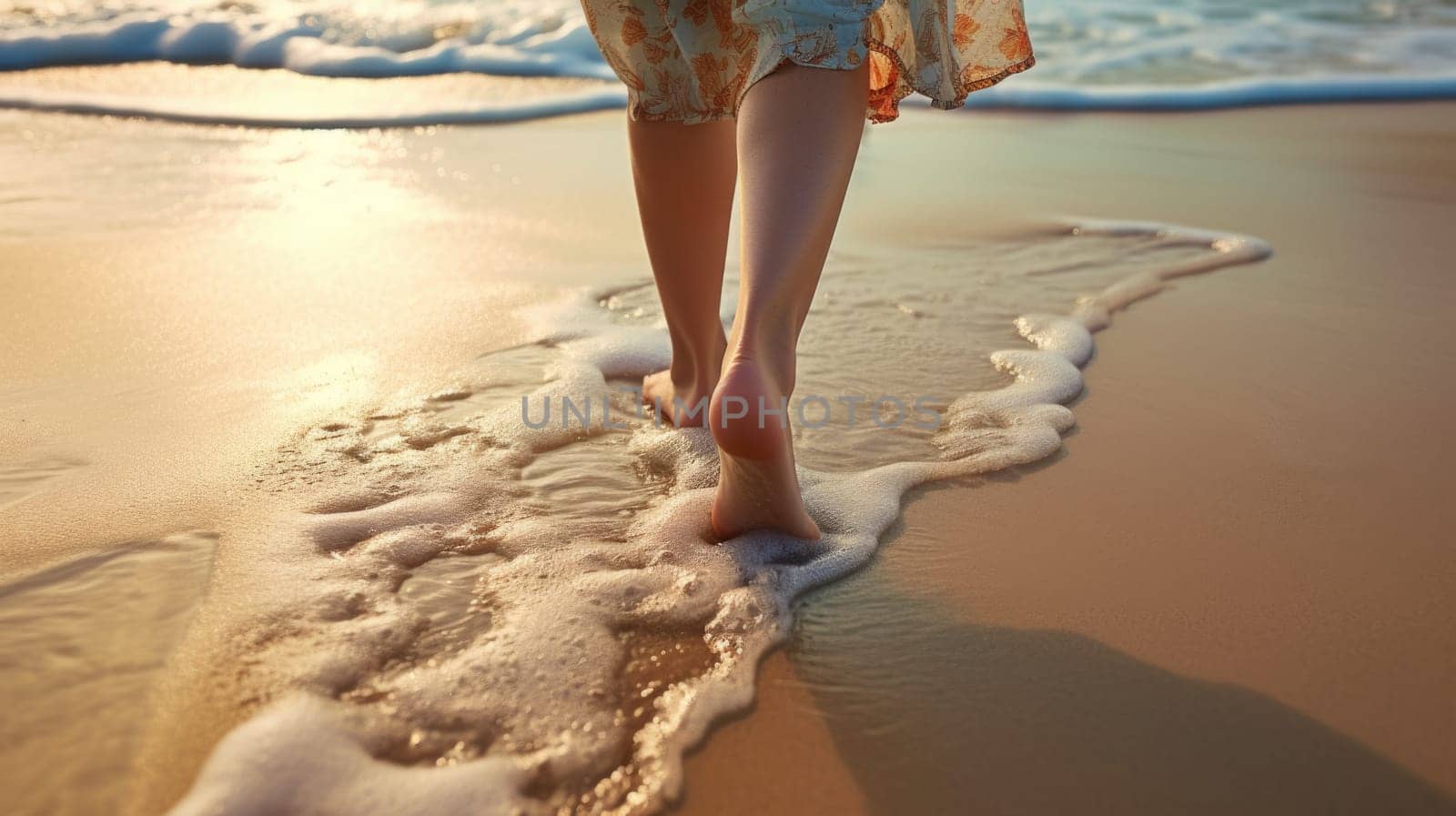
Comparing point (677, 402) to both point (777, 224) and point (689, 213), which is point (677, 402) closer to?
point (689, 213)

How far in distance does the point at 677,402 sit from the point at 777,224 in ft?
1.77

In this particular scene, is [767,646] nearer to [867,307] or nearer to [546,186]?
[867,307]

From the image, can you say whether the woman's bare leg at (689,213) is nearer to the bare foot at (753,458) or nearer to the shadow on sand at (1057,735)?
the bare foot at (753,458)

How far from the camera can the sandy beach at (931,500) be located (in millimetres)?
969

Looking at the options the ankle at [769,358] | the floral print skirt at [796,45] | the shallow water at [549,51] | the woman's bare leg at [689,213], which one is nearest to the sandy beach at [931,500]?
the ankle at [769,358]

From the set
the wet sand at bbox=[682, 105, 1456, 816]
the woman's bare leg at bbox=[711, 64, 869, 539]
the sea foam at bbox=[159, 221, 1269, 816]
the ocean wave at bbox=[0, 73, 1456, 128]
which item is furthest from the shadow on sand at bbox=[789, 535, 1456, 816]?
the ocean wave at bbox=[0, 73, 1456, 128]

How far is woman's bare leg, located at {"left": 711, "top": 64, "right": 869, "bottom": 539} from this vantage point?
115cm

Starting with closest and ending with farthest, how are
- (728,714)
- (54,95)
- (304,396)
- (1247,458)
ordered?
(728,714)
(1247,458)
(304,396)
(54,95)

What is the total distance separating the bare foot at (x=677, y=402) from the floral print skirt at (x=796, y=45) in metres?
0.38

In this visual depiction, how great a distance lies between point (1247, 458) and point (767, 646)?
0.75 metres

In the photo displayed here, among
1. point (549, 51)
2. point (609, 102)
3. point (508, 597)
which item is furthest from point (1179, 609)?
point (549, 51)

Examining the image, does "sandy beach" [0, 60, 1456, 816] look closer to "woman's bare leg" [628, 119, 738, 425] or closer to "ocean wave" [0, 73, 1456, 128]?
"woman's bare leg" [628, 119, 738, 425]

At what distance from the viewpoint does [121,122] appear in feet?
11.9

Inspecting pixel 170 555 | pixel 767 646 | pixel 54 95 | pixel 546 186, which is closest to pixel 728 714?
pixel 767 646
